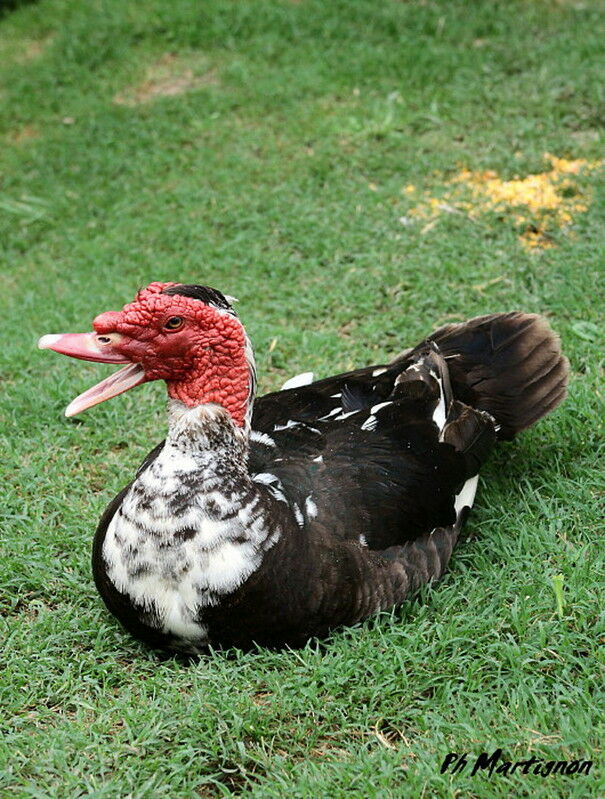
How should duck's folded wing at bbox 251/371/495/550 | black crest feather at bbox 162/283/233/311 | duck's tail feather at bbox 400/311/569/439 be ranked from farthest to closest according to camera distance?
duck's tail feather at bbox 400/311/569/439
duck's folded wing at bbox 251/371/495/550
black crest feather at bbox 162/283/233/311

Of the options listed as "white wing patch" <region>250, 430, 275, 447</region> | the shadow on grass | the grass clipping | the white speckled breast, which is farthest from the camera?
the shadow on grass

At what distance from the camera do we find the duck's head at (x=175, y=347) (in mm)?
3113

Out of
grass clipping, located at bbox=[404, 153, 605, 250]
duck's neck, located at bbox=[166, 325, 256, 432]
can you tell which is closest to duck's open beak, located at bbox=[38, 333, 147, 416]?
duck's neck, located at bbox=[166, 325, 256, 432]

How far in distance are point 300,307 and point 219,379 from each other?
241 cm

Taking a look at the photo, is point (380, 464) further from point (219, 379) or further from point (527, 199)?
point (527, 199)

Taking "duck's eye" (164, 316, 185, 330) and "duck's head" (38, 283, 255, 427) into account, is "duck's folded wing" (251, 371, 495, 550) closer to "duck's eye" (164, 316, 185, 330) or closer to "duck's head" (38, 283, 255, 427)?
"duck's head" (38, 283, 255, 427)

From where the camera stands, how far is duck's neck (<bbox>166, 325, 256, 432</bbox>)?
3191 millimetres

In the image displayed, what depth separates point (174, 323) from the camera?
10.3 ft

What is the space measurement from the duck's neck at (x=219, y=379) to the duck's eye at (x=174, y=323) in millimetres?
103

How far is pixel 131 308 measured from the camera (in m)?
3.13

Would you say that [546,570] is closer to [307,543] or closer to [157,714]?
[307,543]

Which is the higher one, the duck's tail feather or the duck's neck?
the duck's neck

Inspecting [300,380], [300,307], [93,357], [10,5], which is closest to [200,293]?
[93,357]

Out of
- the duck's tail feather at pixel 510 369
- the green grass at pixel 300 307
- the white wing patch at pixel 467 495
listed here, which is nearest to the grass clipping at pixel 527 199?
the green grass at pixel 300 307
